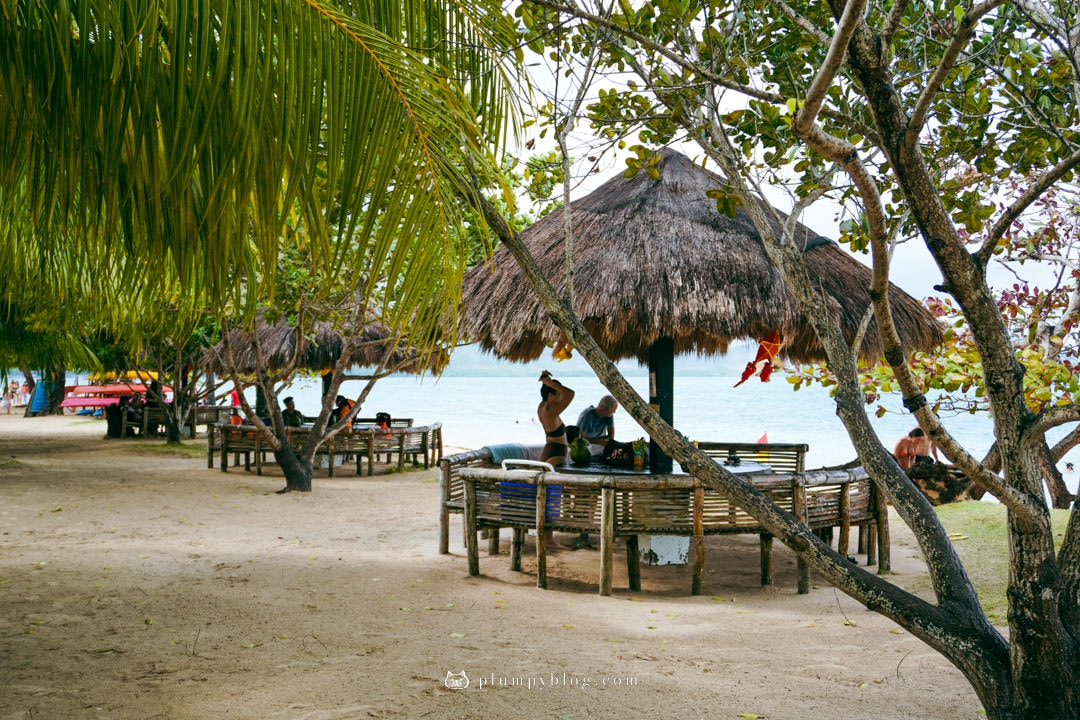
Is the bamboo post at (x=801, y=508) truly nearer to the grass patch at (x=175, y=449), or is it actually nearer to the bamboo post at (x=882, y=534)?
the bamboo post at (x=882, y=534)

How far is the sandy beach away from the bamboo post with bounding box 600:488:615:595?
4.8 inches

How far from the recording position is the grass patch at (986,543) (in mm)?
5645

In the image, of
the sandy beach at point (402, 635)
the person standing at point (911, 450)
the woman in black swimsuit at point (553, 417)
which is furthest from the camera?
the person standing at point (911, 450)

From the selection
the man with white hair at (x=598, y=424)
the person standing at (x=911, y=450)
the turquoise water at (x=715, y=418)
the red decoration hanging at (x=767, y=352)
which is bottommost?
the turquoise water at (x=715, y=418)

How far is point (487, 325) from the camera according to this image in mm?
7336

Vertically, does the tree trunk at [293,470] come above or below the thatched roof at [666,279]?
below

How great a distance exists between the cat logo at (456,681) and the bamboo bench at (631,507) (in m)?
2.03

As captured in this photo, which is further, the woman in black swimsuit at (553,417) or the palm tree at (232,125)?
the woman in black swimsuit at (553,417)

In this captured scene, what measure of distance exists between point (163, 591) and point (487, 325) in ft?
10.7

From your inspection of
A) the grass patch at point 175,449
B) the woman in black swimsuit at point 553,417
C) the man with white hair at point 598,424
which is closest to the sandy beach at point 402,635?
the woman in black swimsuit at point 553,417

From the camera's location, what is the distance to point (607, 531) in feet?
19.0

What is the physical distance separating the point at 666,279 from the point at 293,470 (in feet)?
20.9

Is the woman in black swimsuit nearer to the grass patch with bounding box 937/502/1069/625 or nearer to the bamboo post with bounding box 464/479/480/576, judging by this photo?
the bamboo post with bounding box 464/479/480/576

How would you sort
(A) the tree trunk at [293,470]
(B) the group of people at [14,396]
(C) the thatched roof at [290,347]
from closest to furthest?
(A) the tree trunk at [293,470] → (C) the thatched roof at [290,347] → (B) the group of people at [14,396]
